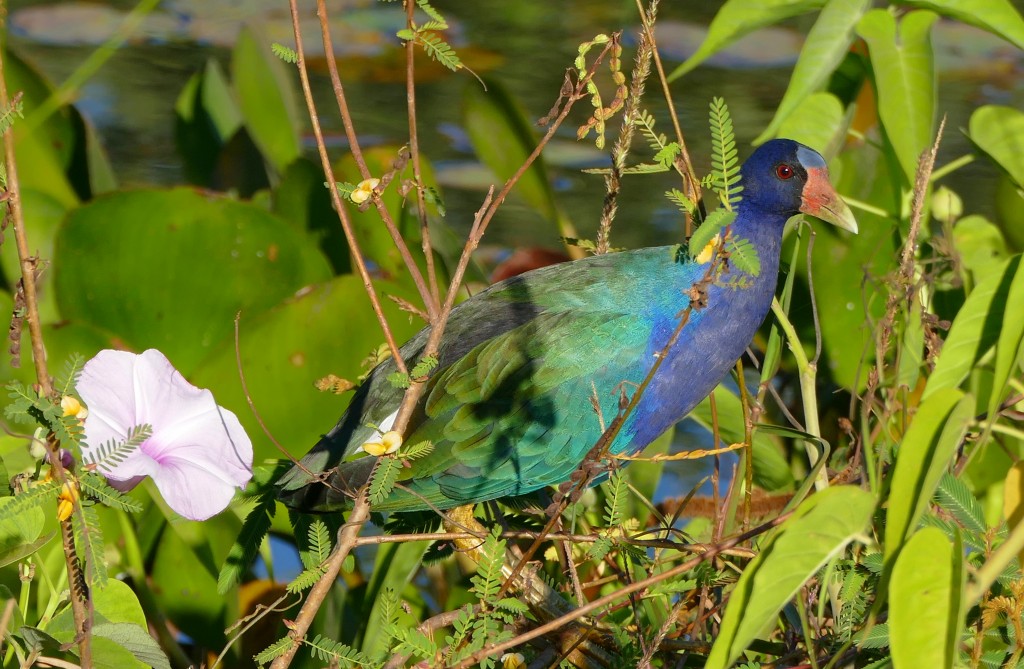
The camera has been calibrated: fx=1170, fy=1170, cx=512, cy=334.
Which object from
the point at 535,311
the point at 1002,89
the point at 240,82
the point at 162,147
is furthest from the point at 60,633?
the point at 1002,89

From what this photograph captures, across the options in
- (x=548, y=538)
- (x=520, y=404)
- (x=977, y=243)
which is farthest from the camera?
(x=977, y=243)

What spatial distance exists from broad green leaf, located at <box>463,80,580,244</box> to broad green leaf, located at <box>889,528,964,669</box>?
157 centimetres

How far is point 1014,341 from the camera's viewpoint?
3.23ft

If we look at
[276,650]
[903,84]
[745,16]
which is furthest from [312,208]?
[276,650]

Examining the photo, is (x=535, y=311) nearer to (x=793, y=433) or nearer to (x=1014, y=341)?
(x=793, y=433)

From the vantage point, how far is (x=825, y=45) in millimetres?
1583

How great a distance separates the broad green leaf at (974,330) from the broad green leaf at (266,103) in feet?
5.03

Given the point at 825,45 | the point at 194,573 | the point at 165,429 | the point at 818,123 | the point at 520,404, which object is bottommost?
the point at 194,573

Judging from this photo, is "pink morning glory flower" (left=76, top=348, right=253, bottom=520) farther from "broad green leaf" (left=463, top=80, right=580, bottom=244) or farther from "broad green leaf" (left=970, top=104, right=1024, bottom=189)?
"broad green leaf" (left=463, top=80, right=580, bottom=244)

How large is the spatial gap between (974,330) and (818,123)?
58 cm

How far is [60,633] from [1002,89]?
138 inches

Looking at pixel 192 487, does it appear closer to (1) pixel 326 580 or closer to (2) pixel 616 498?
(1) pixel 326 580

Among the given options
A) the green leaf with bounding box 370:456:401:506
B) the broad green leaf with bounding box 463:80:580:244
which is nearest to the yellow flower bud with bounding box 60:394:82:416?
the green leaf with bounding box 370:456:401:506

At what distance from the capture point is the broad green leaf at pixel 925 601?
2.44 feet
